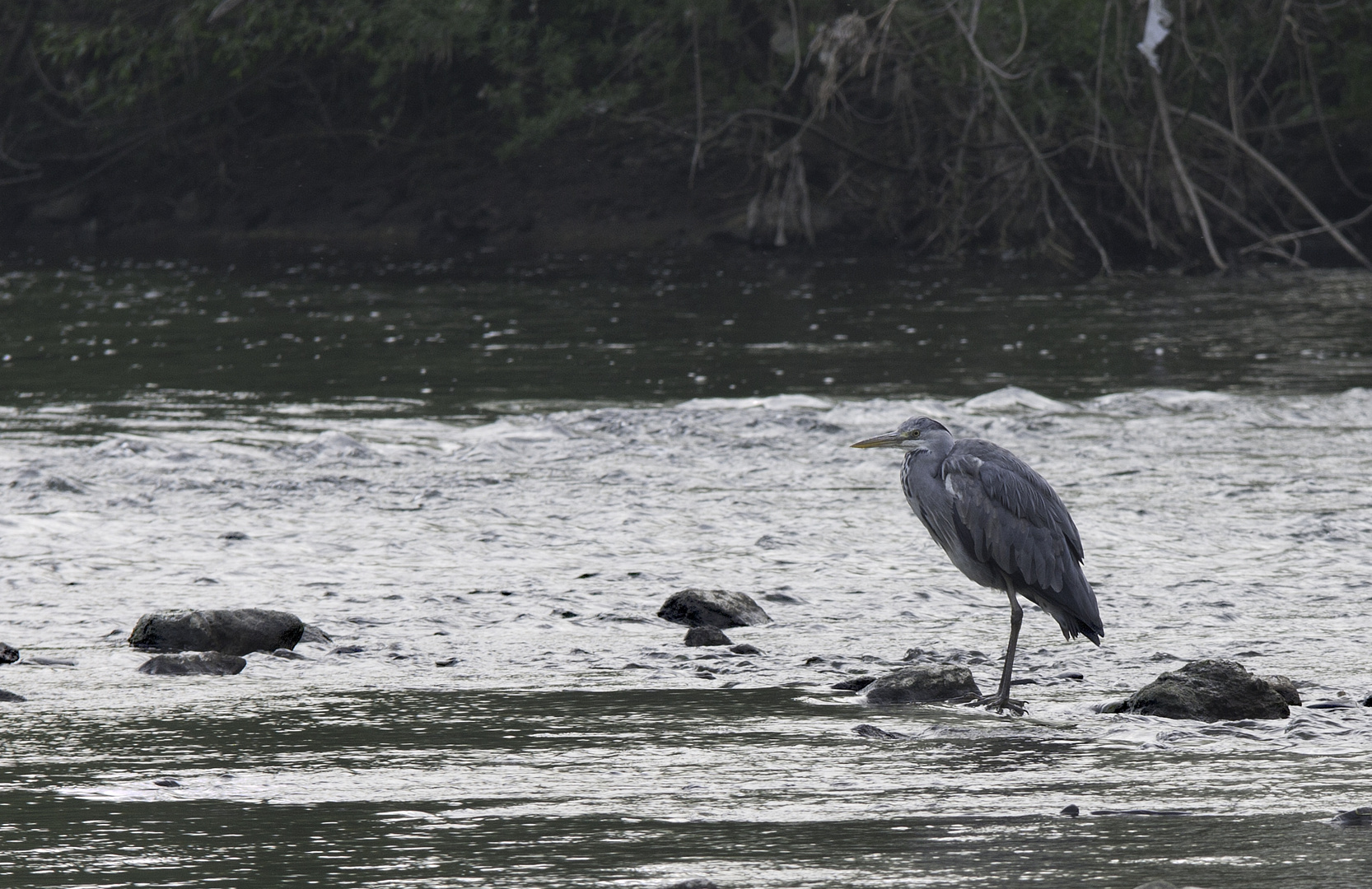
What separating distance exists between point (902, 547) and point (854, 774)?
2.87 metres

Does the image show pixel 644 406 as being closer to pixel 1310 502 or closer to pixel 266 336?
pixel 1310 502

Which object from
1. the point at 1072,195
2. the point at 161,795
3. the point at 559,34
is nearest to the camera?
the point at 161,795

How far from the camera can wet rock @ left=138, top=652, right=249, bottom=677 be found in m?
5.02

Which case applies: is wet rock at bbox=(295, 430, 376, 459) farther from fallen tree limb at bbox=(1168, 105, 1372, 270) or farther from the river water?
fallen tree limb at bbox=(1168, 105, 1372, 270)

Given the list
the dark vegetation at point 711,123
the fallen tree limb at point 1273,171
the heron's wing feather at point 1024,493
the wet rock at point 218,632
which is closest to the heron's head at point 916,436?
the heron's wing feather at point 1024,493

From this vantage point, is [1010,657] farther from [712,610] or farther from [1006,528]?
[712,610]

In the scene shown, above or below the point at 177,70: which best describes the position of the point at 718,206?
below

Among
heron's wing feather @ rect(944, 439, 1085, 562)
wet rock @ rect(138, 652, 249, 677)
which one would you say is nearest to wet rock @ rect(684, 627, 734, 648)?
heron's wing feather @ rect(944, 439, 1085, 562)

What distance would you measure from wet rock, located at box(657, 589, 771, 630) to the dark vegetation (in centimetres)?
1020

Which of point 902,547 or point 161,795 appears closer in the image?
point 161,795

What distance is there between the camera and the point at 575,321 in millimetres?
15297

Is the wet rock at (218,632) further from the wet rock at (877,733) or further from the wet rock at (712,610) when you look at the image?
the wet rock at (877,733)

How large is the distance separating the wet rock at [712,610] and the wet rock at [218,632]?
3.82ft

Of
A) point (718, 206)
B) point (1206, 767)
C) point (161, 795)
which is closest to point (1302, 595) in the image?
point (1206, 767)
